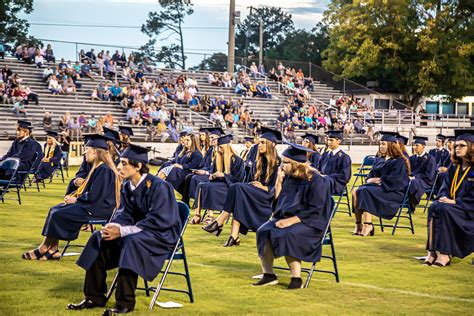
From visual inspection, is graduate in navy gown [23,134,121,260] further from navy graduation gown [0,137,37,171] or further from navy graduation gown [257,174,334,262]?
navy graduation gown [0,137,37,171]

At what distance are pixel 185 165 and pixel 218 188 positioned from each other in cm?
252

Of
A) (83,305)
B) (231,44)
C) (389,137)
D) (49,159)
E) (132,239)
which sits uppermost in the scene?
(231,44)

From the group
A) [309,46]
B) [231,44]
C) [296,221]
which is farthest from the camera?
[309,46]

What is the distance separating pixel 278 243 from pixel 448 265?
3.21m

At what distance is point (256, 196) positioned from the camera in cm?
1285

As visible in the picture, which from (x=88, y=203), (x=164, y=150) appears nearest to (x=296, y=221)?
(x=88, y=203)

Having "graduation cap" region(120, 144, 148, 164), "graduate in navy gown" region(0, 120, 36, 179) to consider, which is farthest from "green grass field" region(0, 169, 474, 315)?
"graduate in navy gown" region(0, 120, 36, 179)

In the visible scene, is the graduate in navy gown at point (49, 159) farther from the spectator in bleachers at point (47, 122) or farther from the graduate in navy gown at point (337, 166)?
the spectator in bleachers at point (47, 122)

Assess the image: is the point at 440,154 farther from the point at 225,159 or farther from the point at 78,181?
the point at 78,181

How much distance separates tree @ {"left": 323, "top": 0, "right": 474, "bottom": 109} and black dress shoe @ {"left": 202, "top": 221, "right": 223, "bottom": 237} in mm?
40224

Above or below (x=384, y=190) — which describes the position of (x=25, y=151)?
above

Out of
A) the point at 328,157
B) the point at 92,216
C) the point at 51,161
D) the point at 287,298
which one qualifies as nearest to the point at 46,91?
the point at 51,161

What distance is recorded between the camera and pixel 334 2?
58.4 metres

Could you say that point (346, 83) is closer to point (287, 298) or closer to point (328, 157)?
point (328, 157)
